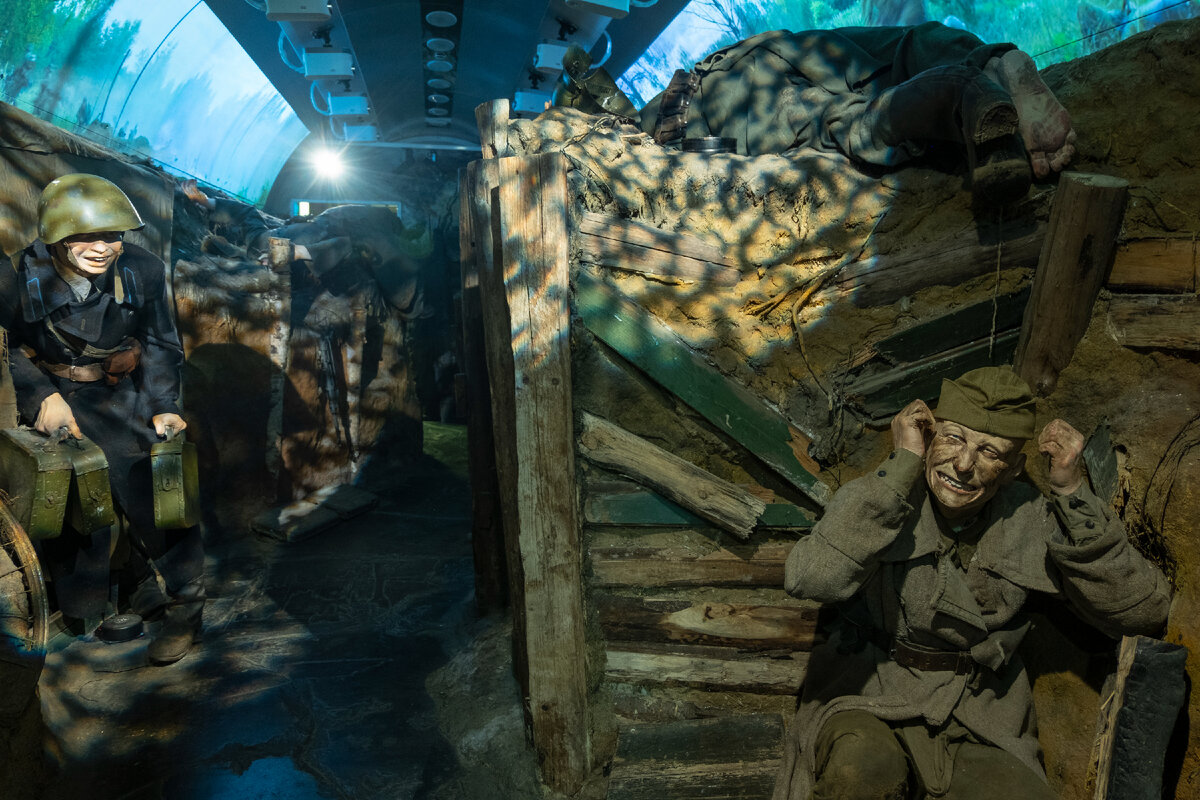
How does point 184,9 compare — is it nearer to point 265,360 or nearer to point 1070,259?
point 265,360

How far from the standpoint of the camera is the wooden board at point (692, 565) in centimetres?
310

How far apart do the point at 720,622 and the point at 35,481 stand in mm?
2969

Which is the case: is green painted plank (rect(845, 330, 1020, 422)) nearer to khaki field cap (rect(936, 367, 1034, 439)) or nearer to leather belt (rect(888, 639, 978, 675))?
khaki field cap (rect(936, 367, 1034, 439))

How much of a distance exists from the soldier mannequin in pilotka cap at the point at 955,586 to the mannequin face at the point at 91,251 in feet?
11.5

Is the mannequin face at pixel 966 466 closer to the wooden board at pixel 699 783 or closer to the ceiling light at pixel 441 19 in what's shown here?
the wooden board at pixel 699 783

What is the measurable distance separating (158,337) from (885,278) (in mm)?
3754

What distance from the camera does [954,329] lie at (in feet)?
Result: 9.95

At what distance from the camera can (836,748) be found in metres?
2.45

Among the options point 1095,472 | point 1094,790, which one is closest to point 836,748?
point 1094,790

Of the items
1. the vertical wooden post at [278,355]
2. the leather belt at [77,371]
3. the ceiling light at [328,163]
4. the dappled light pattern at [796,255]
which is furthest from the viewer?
the ceiling light at [328,163]

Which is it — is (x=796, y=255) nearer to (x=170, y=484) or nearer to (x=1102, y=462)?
(x=1102, y=462)

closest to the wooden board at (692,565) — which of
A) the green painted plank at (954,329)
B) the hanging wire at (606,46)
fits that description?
the green painted plank at (954,329)

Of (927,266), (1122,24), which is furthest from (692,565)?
(1122,24)

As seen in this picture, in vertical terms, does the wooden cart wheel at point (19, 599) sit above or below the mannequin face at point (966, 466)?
below
